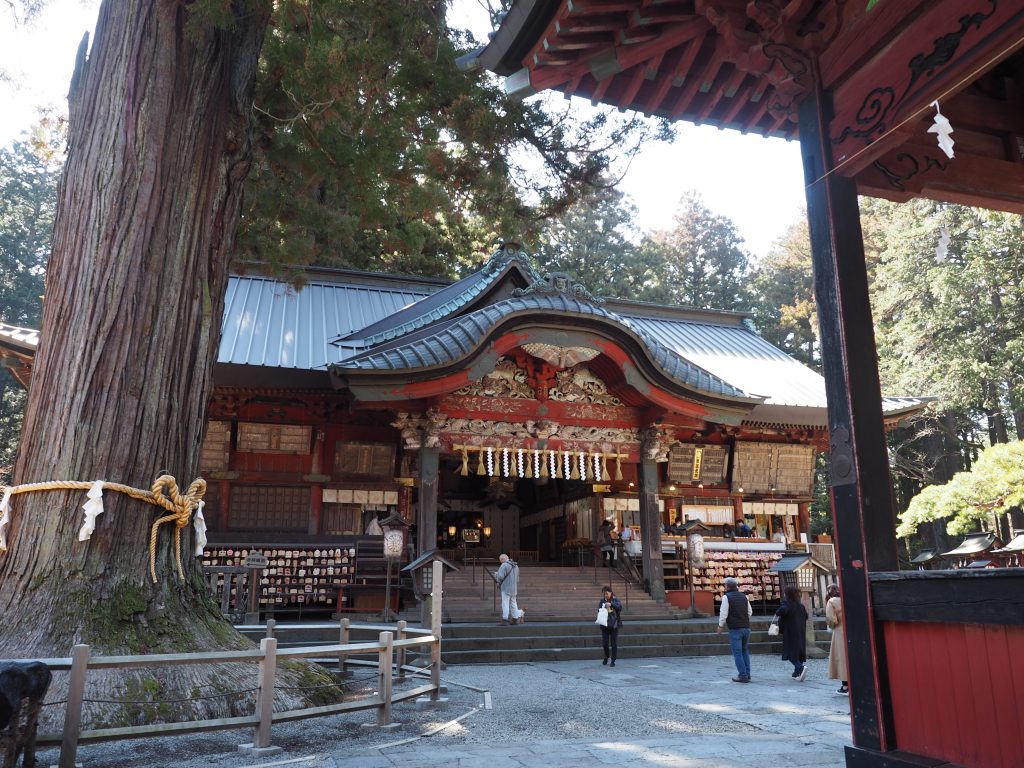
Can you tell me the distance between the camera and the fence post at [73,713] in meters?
4.10

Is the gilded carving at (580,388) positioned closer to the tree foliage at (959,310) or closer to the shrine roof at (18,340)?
the shrine roof at (18,340)

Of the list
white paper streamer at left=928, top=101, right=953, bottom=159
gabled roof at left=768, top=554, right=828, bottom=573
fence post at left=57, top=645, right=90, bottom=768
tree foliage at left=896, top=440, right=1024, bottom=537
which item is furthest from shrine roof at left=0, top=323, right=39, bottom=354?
tree foliage at left=896, top=440, right=1024, bottom=537

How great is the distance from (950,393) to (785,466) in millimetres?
7679

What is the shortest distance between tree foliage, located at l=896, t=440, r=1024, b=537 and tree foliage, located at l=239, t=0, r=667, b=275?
11.5 m

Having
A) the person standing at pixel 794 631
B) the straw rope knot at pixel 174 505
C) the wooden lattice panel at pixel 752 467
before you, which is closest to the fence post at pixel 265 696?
the straw rope knot at pixel 174 505

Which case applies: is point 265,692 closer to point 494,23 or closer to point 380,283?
point 494,23

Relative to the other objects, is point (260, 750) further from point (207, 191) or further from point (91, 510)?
point (207, 191)

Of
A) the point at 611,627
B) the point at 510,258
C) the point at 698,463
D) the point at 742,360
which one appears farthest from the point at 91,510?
the point at 742,360

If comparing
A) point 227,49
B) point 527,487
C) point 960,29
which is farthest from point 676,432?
point 960,29

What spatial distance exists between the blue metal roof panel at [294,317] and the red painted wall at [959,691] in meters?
10.4

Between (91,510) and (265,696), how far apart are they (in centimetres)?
193

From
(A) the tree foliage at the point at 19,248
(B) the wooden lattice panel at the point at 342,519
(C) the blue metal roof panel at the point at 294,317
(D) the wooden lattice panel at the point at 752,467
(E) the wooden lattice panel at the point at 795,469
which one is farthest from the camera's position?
(A) the tree foliage at the point at 19,248

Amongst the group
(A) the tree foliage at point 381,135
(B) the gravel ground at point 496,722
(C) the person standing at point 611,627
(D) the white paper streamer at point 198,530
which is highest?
(A) the tree foliage at point 381,135

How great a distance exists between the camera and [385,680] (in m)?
5.66
